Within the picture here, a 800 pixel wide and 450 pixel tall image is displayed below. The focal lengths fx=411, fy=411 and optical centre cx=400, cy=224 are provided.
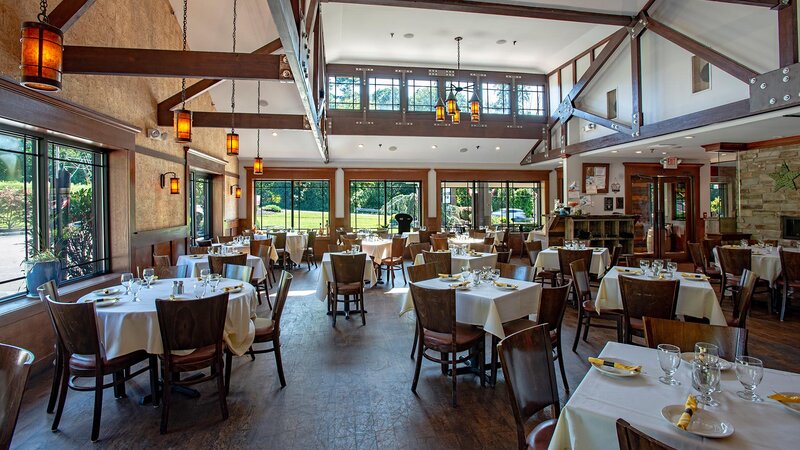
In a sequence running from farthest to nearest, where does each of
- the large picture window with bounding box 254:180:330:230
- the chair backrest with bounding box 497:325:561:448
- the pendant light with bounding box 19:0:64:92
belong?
1. the large picture window with bounding box 254:180:330:230
2. the pendant light with bounding box 19:0:64:92
3. the chair backrest with bounding box 497:325:561:448

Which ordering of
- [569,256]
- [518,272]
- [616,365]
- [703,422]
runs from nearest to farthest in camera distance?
1. [703,422]
2. [616,365]
3. [518,272]
4. [569,256]

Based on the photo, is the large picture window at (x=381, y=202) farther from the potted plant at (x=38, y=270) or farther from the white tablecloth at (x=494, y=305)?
the white tablecloth at (x=494, y=305)

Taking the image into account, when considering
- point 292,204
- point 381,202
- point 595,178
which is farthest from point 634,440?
point 292,204

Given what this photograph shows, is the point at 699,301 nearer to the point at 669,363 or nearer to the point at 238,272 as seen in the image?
the point at 669,363

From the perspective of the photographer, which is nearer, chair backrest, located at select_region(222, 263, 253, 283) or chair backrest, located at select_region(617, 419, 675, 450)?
chair backrest, located at select_region(617, 419, 675, 450)

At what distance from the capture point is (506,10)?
22.8ft

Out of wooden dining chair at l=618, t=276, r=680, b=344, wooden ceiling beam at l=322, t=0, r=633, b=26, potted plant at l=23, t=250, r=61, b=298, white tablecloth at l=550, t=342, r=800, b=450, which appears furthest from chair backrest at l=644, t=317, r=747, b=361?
wooden ceiling beam at l=322, t=0, r=633, b=26

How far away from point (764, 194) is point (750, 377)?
9251mm

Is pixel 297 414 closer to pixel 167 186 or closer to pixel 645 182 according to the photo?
pixel 167 186

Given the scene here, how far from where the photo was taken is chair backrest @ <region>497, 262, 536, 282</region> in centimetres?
427

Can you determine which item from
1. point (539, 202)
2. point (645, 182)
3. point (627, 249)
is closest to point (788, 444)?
point (627, 249)

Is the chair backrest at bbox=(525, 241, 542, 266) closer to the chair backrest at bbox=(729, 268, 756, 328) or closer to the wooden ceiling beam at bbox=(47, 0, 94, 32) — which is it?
the chair backrest at bbox=(729, 268, 756, 328)

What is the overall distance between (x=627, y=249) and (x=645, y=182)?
225 centimetres

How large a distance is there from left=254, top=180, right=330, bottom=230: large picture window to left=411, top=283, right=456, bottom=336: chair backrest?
30.6 feet
